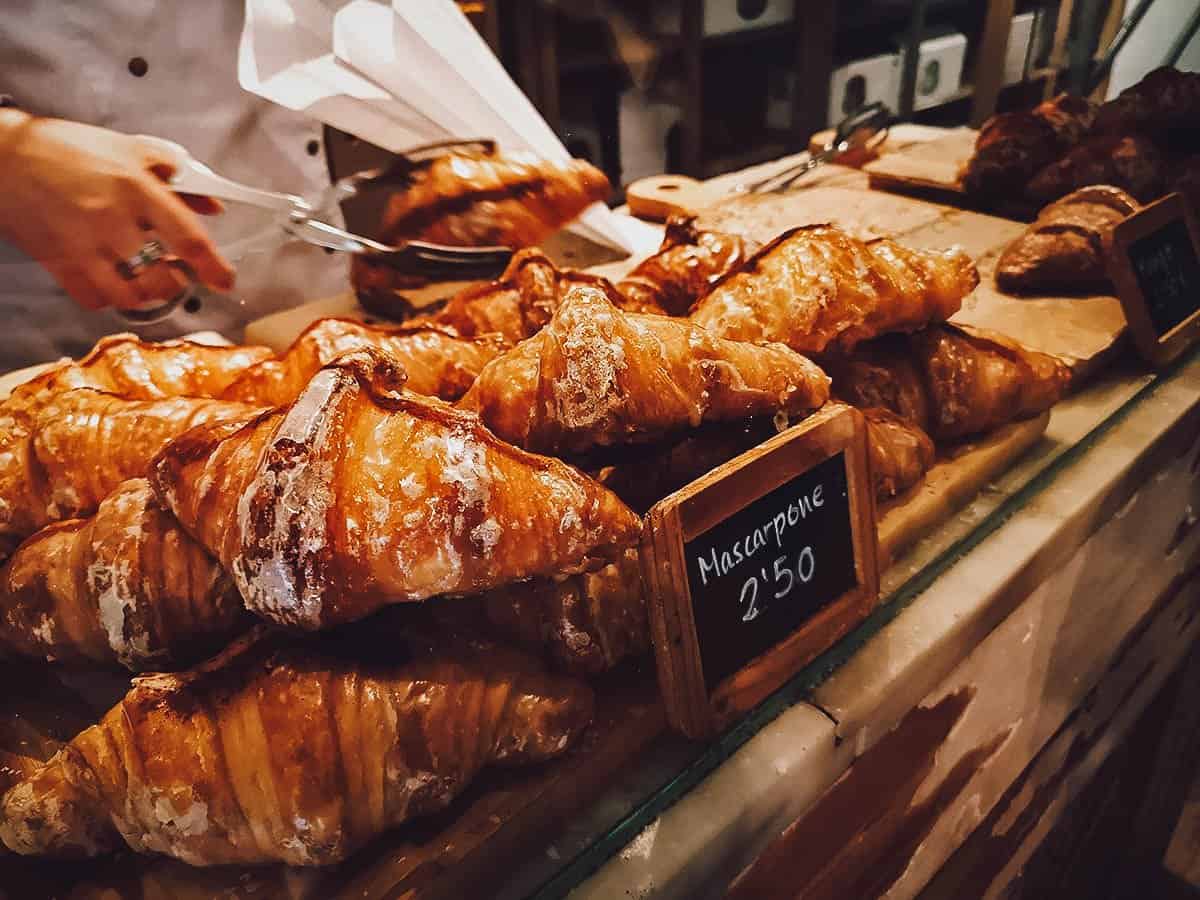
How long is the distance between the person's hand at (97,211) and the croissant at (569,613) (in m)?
0.85

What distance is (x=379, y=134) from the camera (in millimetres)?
1906

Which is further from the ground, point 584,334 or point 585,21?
point 585,21

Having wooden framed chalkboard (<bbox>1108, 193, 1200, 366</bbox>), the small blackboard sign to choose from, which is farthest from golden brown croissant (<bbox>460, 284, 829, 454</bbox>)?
wooden framed chalkboard (<bbox>1108, 193, 1200, 366</bbox>)

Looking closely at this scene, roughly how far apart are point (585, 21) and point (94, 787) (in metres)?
3.68

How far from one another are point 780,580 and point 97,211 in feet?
3.82

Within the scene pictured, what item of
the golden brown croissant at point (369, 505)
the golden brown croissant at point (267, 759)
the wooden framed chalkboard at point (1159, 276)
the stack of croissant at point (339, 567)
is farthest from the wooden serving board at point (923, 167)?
the golden brown croissant at point (267, 759)

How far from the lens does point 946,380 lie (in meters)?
1.35

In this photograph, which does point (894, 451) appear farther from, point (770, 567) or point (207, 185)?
point (207, 185)

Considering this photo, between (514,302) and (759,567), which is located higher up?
(514,302)

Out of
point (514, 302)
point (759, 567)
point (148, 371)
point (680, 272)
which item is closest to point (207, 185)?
point (148, 371)

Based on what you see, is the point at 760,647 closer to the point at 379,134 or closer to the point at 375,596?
the point at 375,596

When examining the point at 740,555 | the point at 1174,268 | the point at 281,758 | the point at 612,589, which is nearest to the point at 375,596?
the point at 281,758

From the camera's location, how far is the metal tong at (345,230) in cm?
140

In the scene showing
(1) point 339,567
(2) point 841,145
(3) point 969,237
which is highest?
(1) point 339,567
